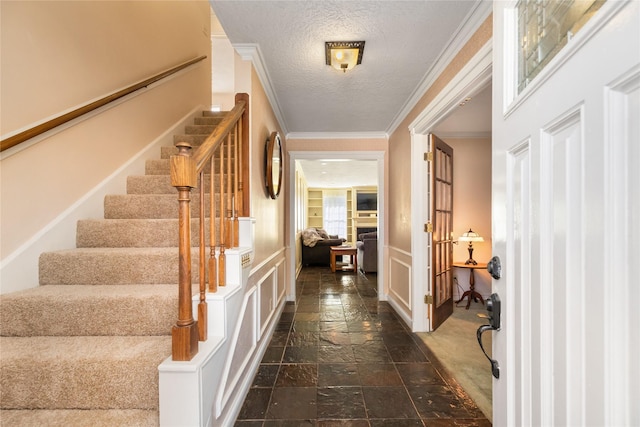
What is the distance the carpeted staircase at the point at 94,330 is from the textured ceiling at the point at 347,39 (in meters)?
1.33

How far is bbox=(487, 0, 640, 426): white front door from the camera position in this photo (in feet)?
1.42

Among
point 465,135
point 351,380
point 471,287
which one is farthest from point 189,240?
point 465,135

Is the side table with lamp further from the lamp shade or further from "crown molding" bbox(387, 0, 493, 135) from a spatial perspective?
"crown molding" bbox(387, 0, 493, 135)

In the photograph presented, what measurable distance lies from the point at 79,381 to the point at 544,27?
6.61ft

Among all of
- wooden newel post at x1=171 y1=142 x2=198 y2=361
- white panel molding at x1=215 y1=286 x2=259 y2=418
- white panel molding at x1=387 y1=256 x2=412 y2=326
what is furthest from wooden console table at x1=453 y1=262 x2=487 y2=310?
wooden newel post at x1=171 y1=142 x2=198 y2=361

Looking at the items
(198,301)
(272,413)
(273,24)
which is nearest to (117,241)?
(198,301)

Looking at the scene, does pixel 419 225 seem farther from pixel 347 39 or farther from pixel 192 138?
pixel 192 138

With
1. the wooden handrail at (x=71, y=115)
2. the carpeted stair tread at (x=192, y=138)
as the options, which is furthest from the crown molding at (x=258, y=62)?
the wooden handrail at (x=71, y=115)

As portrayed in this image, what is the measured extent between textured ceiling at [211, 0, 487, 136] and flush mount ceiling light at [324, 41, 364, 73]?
0.15 ft

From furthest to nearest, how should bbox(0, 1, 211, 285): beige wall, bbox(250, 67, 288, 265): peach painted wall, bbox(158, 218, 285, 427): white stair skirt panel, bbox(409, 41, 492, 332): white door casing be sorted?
bbox(409, 41, 492, 332): white door casing
bbox(250, 67, 288, 265): peach painted wall
bbox(0, 1, 211, 285): beige wall
bbox(158, 218, 285, 427): white stair skirt panel

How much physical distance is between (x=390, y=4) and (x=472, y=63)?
0.62 m

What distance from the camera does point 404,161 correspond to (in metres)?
3.21

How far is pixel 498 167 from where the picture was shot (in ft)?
2.91

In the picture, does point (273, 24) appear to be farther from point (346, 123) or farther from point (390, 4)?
point (346, 123)
